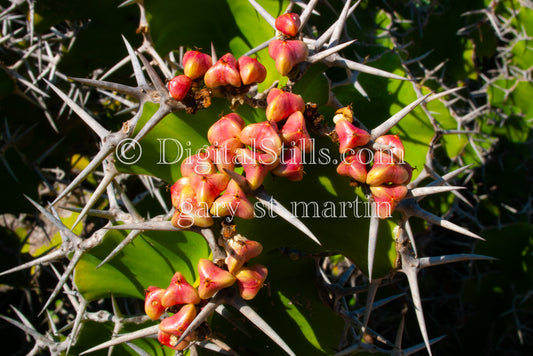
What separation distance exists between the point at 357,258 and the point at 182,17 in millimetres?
726

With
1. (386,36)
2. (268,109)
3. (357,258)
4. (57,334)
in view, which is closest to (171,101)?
(268,109)

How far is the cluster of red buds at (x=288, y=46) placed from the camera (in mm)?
800

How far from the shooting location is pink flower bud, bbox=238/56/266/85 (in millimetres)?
781


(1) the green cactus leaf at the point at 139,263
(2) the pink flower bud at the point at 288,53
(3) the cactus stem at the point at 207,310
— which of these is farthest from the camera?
(1) the green cactus leaf at the point at 139,263

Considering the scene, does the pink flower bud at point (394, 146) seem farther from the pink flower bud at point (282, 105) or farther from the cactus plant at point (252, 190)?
the pink flower bud at point (282, 105)

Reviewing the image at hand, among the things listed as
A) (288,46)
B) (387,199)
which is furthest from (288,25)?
(387,199)

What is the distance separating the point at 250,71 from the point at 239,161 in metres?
0.17

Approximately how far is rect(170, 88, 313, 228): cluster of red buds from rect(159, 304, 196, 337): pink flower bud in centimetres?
14

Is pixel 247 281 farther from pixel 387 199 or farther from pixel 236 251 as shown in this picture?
pixel 387 199

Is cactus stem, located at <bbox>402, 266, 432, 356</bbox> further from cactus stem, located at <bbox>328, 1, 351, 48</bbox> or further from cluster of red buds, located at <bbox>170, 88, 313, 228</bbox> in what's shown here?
cactus stem, located at <bbox>328, 1, 351, 48</bbox>

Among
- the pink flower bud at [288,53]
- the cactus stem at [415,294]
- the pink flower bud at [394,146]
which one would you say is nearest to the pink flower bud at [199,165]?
the pink flower bud at [288,53]

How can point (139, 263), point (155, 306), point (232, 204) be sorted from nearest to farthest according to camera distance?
point (232, 204)
point (155, 306)
point (139, 263)

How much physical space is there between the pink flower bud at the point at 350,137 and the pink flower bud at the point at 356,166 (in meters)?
0.02

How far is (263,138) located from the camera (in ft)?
2.41
